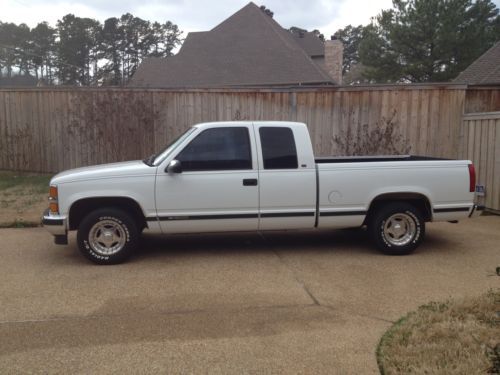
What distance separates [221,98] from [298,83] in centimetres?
1360

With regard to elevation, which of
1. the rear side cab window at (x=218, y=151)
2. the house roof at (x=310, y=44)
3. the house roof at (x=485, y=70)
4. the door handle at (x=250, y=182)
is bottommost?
the door handle at (x=250, y=182)

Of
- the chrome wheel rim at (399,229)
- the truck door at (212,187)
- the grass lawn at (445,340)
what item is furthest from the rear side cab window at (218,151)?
the grass lawn at (445,340)

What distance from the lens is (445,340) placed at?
390 centimetres

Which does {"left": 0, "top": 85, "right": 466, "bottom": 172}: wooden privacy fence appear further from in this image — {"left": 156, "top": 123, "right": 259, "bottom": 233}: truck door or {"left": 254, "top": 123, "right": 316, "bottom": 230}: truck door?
{"left": 156, "top": 123, "right": 259, "bottom": 233}: truck door

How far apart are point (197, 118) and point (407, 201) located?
6101 mm

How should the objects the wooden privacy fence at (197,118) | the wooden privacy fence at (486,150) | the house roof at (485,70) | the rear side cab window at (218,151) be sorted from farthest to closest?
1. the house roof at (485,70)
2. the wooden privacy fence at (197,118)
3. the wooden privacy fence at (486,150)
4. the rear side cab window at (218,151)

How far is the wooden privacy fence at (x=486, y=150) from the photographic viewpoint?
360 inches

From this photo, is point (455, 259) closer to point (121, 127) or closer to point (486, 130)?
point (486, 130)

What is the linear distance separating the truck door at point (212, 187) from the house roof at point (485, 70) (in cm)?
1533

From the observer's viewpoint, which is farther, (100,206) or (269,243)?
(269,243)

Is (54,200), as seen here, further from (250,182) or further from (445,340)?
(445,340)

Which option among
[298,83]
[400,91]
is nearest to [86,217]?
[400,91]

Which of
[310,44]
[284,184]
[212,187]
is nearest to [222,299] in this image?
[212,187]

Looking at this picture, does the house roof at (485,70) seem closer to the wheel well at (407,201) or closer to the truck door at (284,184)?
the wheel well at (407,201)
